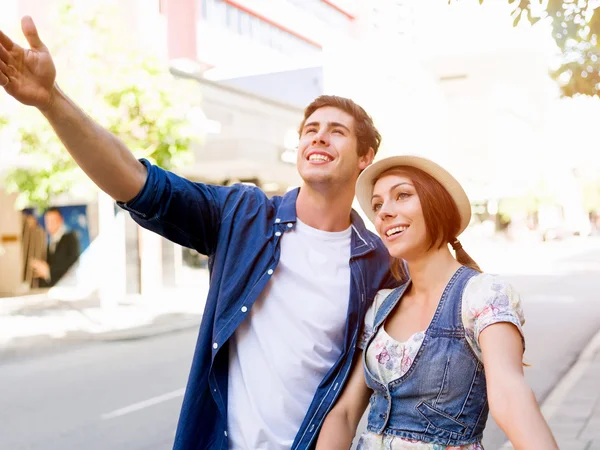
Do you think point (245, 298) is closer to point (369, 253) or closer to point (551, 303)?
point (369, 253)

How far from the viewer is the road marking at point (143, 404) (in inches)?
289

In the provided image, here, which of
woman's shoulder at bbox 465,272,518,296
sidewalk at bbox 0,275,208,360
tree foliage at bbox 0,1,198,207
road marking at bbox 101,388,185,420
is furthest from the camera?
tree foliage at bbox 0,1,198,207

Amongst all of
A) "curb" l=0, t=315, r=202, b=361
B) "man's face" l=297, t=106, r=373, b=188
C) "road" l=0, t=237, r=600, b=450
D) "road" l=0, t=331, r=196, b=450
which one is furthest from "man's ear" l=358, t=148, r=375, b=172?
"curb" l=0, t=315, r=202, b=361

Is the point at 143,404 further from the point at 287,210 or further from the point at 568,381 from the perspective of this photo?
the point at 287,210

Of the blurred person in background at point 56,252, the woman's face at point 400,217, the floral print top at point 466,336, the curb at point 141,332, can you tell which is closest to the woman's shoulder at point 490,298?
the floral print top at point 466,336

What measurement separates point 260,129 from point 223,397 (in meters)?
22.9

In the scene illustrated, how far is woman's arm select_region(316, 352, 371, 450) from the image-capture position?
2.05m

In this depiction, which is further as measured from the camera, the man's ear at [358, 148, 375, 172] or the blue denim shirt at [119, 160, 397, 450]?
the man's ear at [358, 148, 375, 172]

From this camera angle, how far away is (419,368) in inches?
72.2

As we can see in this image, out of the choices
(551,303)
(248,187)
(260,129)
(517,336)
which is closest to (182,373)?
(248,187)

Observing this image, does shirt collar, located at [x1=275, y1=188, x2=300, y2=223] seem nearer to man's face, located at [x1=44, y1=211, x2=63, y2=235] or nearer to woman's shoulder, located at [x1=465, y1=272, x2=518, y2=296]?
woman's shoulder, located at [x1=465, y1=272, x2=518, y2=296]

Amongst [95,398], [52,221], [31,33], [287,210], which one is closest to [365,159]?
[287,210]

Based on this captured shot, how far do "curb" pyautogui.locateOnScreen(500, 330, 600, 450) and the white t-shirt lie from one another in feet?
12.4

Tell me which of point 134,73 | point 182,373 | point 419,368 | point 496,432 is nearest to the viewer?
point 419,368
